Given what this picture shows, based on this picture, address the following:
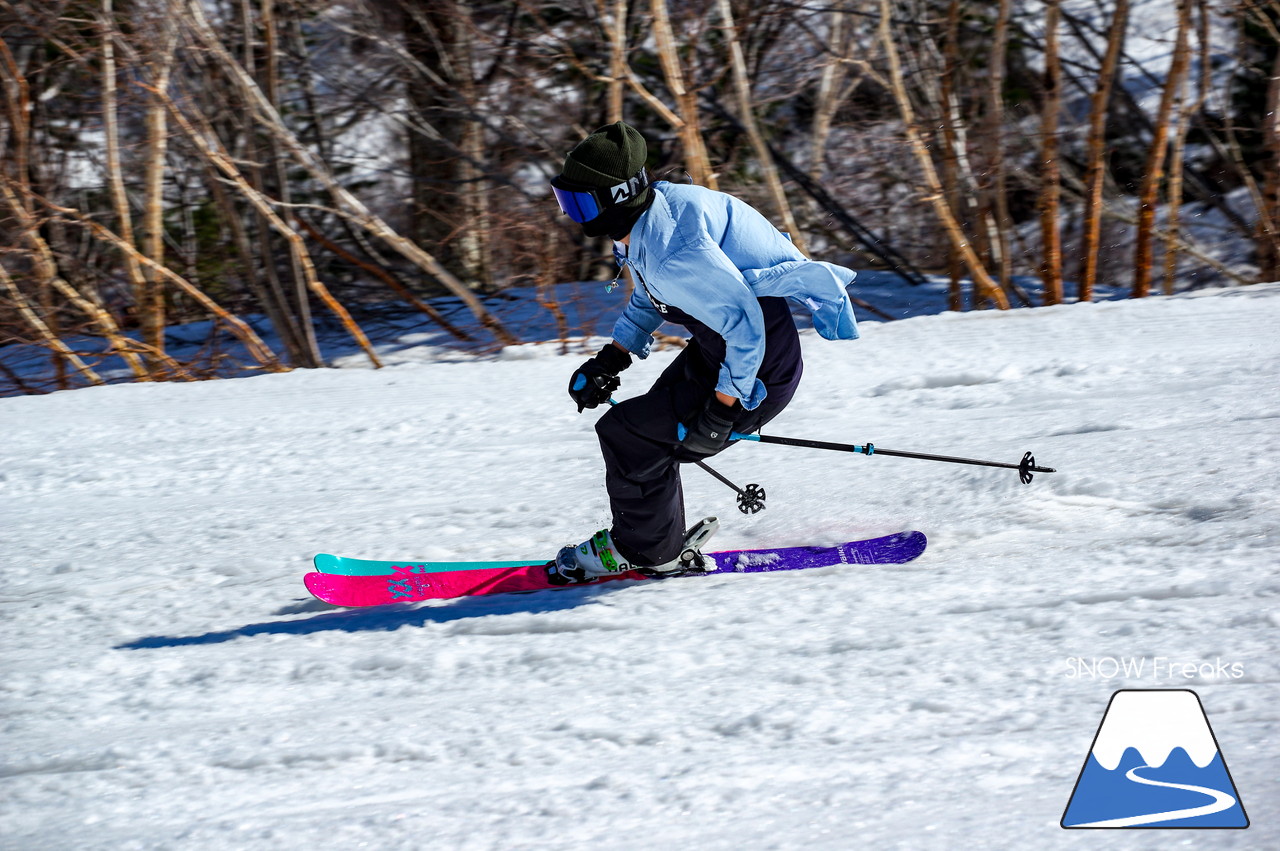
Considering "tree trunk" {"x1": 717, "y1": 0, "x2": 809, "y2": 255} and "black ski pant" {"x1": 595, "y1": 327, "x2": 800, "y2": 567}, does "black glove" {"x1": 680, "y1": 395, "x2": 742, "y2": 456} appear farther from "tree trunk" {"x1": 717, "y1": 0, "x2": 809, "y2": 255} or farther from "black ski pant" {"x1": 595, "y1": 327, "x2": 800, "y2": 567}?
"tree trunk" {"x1": 717, "y1": 0, "x2": 809, "y2": 255}

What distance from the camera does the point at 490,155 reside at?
10.8 m

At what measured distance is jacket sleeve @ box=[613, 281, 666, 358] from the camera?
338cm

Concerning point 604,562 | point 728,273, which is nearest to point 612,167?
point 728,273

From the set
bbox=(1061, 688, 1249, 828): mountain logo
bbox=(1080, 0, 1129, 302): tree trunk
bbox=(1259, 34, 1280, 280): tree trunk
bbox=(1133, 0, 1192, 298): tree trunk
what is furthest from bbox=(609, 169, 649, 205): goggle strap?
bbox=(1259, 34, 1280, 280): tree trunk

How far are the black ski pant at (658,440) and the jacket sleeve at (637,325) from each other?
0.89 ft

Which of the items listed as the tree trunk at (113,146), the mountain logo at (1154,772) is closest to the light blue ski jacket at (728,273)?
the mountain logo at (1154,772)

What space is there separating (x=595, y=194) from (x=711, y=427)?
0.72 metres

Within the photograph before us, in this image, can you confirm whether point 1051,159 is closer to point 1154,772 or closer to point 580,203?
point 580,203

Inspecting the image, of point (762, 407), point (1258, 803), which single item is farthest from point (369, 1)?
point (1258, 803)

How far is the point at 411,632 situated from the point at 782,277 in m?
1.48

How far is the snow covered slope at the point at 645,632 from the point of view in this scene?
2.11 meters

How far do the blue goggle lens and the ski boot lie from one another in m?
1.04

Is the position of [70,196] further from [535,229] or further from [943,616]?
[943,616]

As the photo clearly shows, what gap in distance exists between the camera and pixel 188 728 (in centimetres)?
255
